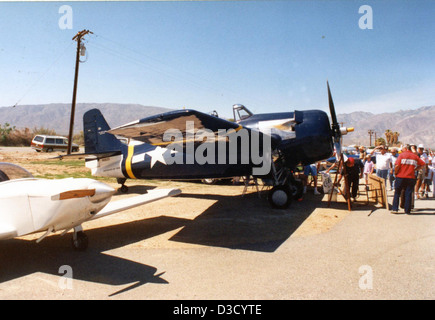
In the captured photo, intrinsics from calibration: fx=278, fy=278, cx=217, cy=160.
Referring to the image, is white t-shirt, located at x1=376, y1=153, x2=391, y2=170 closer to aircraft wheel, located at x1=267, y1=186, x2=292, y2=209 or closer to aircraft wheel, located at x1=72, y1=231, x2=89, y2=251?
aircraft wheel, located at x1=267, y1=186, x2=292, y2=209

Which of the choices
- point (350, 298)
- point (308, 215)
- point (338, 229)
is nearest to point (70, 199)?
point (350, 298)

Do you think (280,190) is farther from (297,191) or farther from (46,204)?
(46,204)

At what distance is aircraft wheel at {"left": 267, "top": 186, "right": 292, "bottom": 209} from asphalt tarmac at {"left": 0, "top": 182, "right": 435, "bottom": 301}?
3.15 ft

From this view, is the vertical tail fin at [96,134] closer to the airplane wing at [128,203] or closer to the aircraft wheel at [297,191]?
the airplane wing at [128,203]

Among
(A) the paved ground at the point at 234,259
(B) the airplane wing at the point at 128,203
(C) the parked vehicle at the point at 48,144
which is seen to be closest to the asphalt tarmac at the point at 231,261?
(A) the paved ground at the point at 234,259

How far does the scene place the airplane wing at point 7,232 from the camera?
3845mm

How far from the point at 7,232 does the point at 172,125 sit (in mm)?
3493

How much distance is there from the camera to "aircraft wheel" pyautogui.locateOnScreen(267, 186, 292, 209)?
8.22 meters

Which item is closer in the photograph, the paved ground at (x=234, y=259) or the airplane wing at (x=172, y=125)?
the paved ground at (x=234, y=259)

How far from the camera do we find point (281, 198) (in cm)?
823

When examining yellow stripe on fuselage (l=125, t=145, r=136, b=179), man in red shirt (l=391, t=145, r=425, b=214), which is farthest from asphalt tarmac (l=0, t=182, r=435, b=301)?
yellow stripe on fuselage (l=125, t=145, r=136, b=179)

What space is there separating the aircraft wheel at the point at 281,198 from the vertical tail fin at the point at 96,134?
6674 millimetres

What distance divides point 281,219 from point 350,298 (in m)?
3.84
